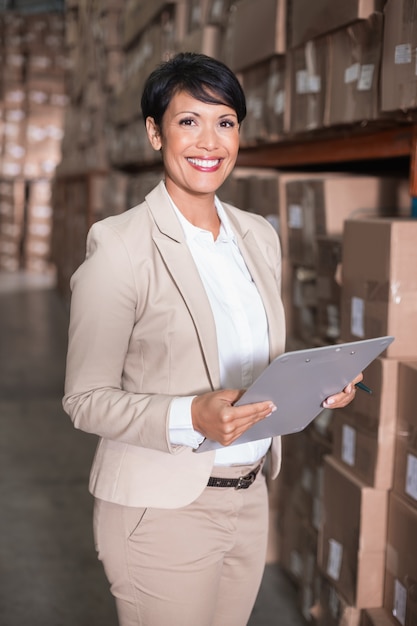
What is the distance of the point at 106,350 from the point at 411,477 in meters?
0.98

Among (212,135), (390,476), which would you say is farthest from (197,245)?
(390,476)

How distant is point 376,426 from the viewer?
208 cm

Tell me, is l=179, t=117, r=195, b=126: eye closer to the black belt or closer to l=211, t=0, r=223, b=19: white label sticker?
the black belt

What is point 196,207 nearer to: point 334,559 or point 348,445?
point 348,445

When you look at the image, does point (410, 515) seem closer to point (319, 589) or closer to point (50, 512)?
point (319, 589)

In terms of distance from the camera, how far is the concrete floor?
9.23 ft

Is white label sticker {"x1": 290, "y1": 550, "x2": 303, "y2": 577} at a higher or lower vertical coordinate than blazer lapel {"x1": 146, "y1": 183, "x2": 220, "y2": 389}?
lower

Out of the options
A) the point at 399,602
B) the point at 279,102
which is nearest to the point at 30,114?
the point at 279,102

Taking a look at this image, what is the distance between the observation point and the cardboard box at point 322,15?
2189 mm

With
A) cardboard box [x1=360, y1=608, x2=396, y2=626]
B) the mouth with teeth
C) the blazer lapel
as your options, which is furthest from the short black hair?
cardboard box [x1=360, y1=608, x2=396, y2=626]

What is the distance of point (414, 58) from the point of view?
6.40 feet

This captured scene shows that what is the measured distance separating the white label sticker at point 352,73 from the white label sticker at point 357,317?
65 centimetres

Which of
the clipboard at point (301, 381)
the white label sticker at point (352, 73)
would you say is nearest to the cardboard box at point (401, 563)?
the clipboard at point (301, 381)

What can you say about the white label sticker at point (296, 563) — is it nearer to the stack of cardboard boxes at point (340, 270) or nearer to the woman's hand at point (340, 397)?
the stack of cardboard boxes at point (340, 270)
